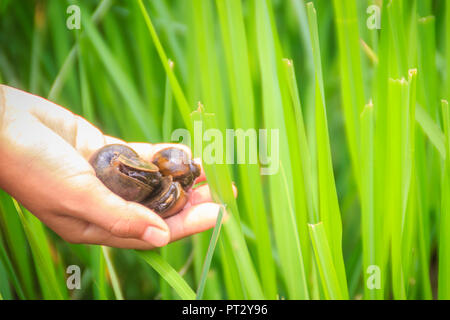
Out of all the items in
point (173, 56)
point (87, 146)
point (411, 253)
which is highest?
point (173, 56)

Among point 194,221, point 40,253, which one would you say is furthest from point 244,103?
point 40,253

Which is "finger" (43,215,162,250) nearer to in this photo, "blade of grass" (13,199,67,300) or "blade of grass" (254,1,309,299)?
"blade of grass" (13,199,67,300)

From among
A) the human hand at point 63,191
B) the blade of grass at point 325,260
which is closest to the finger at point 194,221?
the human hand at point 63,191

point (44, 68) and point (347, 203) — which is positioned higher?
point (44, 68)

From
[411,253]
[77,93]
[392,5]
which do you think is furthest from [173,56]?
[411,253]

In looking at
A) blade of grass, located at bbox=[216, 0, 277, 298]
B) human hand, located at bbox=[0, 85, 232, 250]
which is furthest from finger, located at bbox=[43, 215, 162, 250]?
blade of grass, located at bbox=[216, 0, 277, 298]

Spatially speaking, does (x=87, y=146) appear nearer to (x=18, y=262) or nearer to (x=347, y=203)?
(x=18, y=262)
